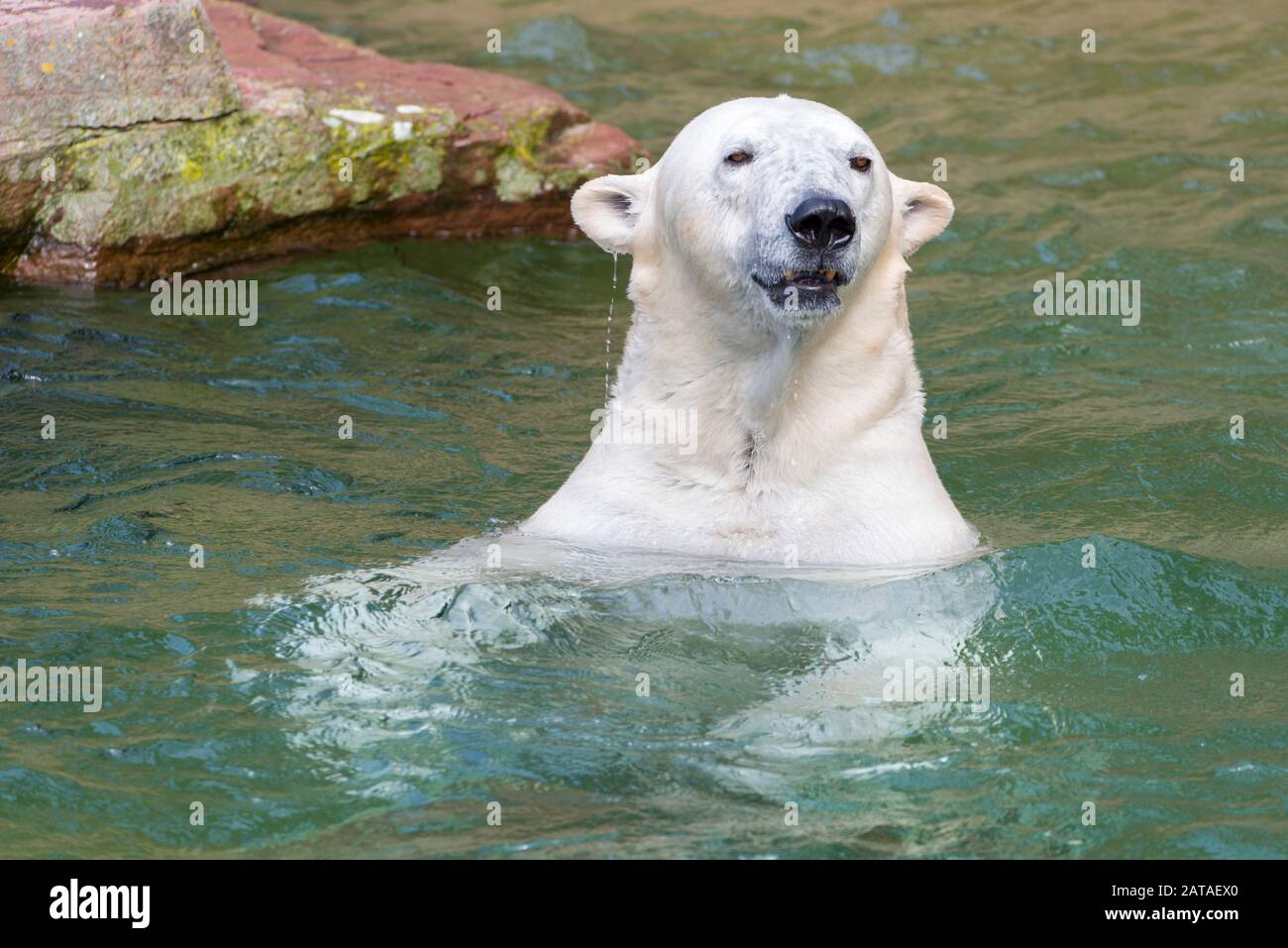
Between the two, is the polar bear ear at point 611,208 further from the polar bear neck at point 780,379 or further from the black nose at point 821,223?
the black nose at point 821,223

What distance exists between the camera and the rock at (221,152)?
8289mm

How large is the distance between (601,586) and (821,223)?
1.11 metres

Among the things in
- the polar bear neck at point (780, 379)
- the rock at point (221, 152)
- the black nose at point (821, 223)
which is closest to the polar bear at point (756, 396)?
the polar bear neck at point (780, 379)

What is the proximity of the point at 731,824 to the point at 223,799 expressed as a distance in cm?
107

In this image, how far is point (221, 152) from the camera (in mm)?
8656

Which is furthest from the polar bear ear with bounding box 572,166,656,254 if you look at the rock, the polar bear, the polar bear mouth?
the rock

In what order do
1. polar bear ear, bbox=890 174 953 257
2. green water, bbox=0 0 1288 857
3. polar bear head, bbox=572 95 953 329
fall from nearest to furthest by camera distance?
green water, bbox=0 0 1288 857 < polar bear head, bbox=572 95 953 329 < polar bear ear, bbox=890 174 953 257

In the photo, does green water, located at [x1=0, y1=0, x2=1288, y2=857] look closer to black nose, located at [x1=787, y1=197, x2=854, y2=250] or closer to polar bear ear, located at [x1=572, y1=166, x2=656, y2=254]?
black nose, located at [x1=787, y1=197, x2=854, y2=250]

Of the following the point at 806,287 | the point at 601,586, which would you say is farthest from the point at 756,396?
the point at 601,586

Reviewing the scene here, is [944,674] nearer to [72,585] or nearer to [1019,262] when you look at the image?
[72,585]

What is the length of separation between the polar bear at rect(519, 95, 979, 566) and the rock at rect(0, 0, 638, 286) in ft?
13.8

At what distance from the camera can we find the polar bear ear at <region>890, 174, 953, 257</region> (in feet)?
16.7

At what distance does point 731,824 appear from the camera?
360 centimetres

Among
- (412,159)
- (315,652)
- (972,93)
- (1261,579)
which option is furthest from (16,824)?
(972,93)
